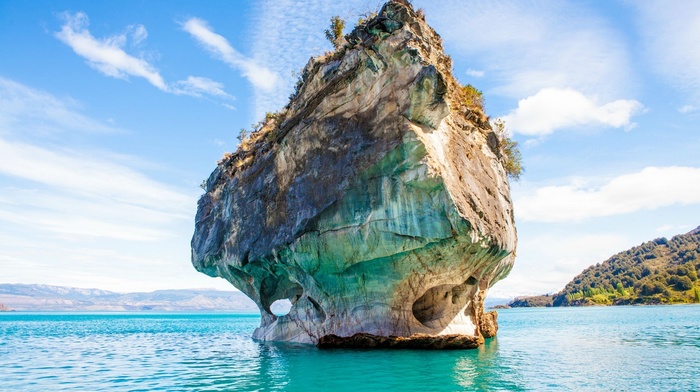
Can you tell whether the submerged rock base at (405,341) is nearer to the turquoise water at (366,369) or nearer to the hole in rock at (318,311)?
the turquoise water at (366,369)

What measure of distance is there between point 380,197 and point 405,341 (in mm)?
6532

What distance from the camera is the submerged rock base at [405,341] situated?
2283 cm

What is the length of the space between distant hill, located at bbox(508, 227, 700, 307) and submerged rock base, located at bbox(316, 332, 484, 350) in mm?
112857

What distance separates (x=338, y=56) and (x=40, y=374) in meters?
18.2

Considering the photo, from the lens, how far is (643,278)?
14300 cm

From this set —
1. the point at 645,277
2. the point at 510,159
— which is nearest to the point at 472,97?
the point at 510,159

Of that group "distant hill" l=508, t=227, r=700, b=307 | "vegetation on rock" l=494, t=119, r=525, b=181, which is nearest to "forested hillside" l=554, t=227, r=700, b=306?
"distant hill" l=508, t=227, r=700, b=307

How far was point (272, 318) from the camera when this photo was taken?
3231 centimetres

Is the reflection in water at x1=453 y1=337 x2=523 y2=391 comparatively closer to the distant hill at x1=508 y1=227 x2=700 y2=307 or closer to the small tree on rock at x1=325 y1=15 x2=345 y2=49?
the small tree on rock at x1=325 y1=15 x2=345 y2=49

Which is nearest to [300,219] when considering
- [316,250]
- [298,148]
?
[316,250]

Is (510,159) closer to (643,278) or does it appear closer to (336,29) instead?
(336,29)

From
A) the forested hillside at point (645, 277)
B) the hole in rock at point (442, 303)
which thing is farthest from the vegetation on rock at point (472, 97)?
the forested hillside at point (645, 277)

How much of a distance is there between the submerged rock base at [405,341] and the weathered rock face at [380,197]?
0.30 m

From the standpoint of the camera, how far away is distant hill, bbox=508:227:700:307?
122875 millimetres
